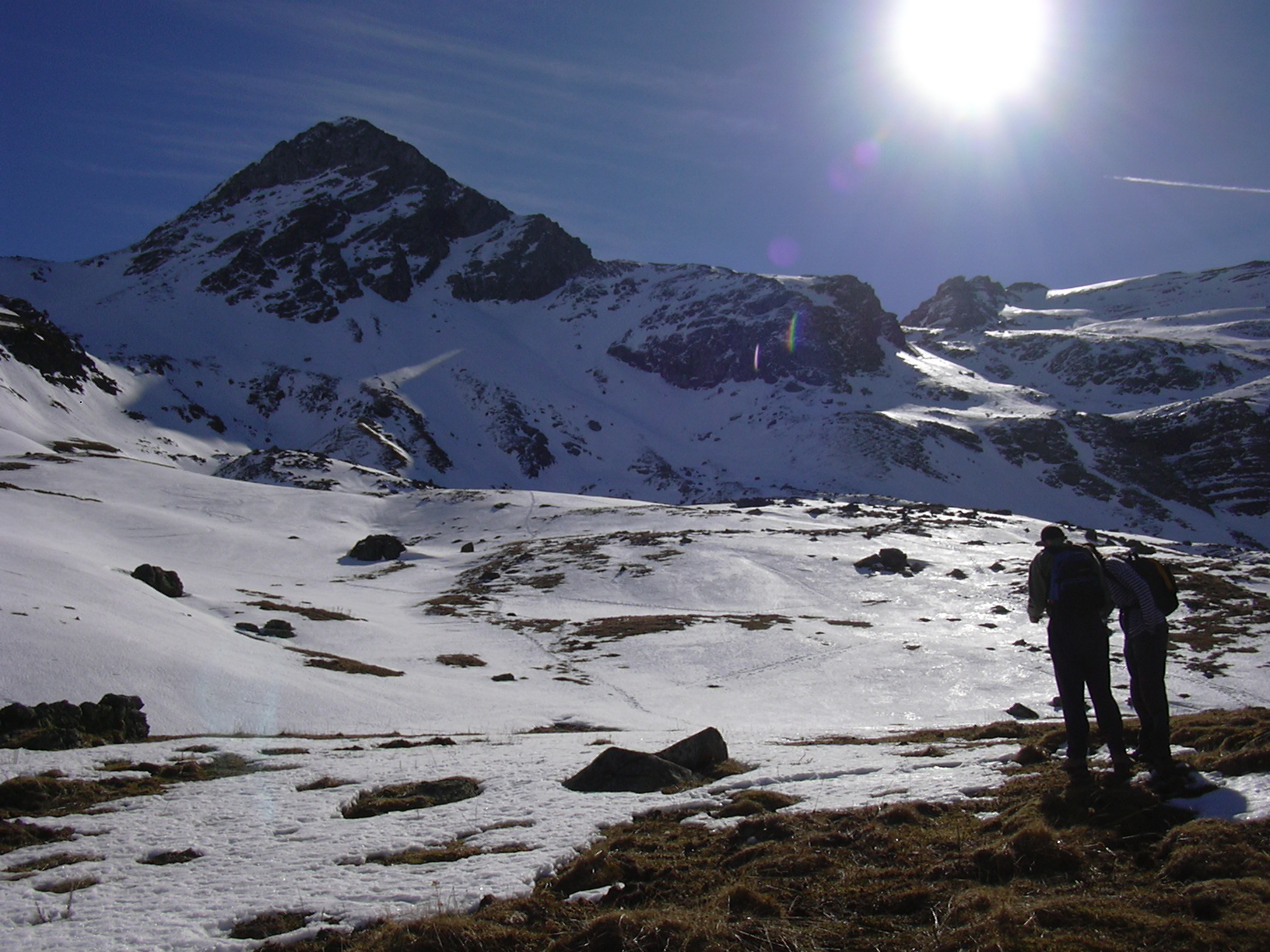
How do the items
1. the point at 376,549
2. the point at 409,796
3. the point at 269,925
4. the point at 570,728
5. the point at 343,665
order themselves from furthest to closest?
1. the point at 376,549
2. the point at 343,665
3. the point at 570,728
4. the point at 409,796
5. the point at 269,925

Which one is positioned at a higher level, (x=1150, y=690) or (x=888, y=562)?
(x=1150, y=690)

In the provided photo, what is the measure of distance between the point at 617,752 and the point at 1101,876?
708 cm

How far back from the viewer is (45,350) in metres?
124

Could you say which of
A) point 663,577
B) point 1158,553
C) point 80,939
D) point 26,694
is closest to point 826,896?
point 80,939

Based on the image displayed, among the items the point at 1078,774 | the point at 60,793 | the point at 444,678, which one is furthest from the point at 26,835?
the point at 444,678

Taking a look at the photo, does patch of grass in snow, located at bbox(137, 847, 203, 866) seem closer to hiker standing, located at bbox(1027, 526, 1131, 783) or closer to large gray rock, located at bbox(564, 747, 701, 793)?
large gray rock, located at bbox(564, 747, 701, 793)

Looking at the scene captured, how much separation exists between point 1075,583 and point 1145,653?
1.26 meters

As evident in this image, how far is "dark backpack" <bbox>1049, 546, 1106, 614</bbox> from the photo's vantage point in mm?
8766

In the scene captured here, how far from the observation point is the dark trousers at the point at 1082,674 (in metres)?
8.42

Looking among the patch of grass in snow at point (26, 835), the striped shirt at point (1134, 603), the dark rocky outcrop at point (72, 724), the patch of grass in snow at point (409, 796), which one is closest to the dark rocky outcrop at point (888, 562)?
the striped shirt at point (1134, 603)

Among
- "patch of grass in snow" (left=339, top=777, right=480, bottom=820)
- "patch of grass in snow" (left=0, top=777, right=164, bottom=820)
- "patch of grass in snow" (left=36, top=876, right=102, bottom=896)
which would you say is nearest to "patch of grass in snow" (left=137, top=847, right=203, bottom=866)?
"patch of grass in snow" (left=36, top=876, right=102, bottom=896)

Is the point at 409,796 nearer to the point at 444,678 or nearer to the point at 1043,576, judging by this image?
the point at 1043,576

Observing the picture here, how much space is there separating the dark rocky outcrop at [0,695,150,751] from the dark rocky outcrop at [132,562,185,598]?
2271 centimetres

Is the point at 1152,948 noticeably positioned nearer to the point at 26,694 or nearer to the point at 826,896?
the point at 826,896
